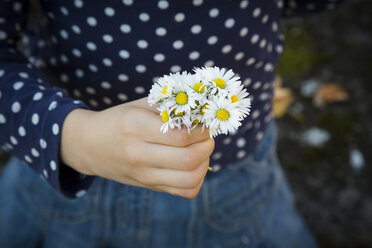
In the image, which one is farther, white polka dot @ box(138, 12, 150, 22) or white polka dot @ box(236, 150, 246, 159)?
white polka dot @ box(236, 150, 246, 159)

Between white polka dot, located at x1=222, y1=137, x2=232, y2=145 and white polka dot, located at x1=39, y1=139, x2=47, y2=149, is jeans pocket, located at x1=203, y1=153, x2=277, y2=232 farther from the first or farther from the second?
white polka dot, located at x1=39, y1=139, x2=47, y2=149

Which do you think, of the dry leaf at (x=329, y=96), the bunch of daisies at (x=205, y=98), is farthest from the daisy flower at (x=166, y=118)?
the dry leaf at (x=329, y=96)

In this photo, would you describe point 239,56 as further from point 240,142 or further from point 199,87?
point 199,87

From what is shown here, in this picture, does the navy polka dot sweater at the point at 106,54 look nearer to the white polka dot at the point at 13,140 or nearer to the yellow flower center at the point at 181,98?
the white polka dot at the point at 13,140

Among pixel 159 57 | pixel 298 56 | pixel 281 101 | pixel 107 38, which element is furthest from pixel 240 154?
pixel 298 56

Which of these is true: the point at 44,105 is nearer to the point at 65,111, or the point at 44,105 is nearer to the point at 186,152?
the point at 65,111

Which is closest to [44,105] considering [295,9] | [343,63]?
[295,9]

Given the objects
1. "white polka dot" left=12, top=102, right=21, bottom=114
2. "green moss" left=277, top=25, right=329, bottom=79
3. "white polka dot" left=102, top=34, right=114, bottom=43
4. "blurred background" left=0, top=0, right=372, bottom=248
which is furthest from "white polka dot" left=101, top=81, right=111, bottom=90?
"green moss" left=277, top=25, right=329, bottom=79
